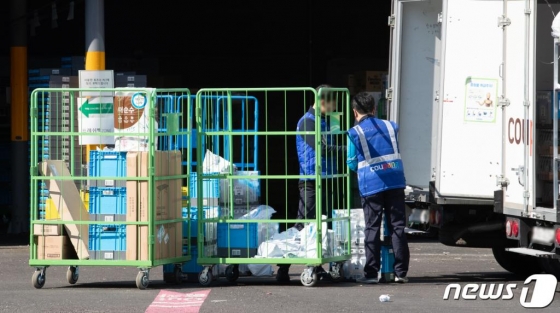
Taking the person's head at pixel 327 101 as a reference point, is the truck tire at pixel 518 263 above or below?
below

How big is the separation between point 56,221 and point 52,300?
109cm

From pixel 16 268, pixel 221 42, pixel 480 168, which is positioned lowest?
pixel 16 268

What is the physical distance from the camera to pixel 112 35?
72.2 feet

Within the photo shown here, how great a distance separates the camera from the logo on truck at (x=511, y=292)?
32.6 feet

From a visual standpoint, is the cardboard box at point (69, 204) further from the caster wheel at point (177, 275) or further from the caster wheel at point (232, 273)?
the caster wheel at point (232, 273)

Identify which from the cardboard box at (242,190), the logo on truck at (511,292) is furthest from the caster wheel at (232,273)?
Result: the logo on truck at (511,292)

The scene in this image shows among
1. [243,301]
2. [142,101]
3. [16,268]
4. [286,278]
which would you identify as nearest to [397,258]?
[286,278]

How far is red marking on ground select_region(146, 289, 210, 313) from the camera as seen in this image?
948 centimetres

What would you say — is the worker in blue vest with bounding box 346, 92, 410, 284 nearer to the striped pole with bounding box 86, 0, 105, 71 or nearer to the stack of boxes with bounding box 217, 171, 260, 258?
the stack of boxes with bounding box 217, 171, 260, 258

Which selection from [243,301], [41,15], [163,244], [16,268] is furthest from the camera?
[41,15]

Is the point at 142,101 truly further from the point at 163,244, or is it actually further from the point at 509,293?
the point at 509,293

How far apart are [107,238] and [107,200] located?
347mm

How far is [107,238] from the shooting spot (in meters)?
10.9

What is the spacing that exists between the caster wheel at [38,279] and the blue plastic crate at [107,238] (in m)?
0.57
